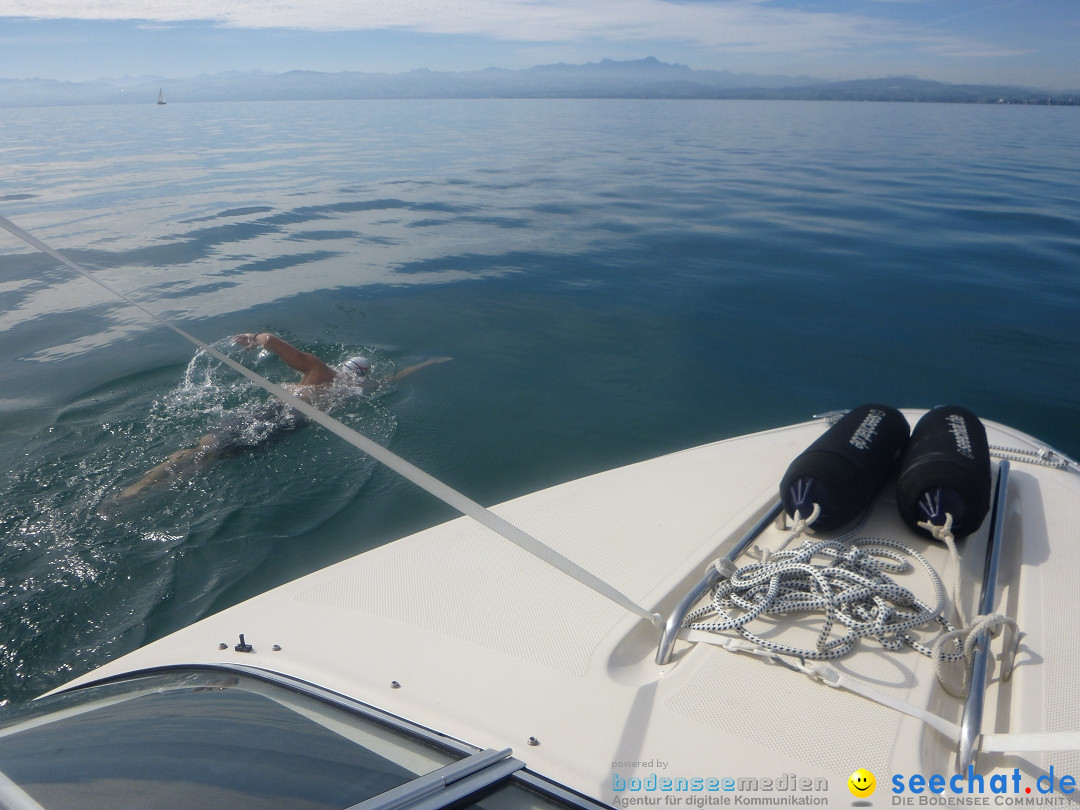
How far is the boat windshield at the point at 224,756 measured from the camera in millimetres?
1147

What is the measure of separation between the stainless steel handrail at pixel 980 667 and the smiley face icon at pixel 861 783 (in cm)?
19

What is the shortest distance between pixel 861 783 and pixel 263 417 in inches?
174

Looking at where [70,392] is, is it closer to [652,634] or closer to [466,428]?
[466,428]

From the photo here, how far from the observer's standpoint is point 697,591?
1999mm

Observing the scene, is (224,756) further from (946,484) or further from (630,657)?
(946,484)

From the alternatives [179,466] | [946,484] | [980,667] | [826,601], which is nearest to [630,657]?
[826,601]

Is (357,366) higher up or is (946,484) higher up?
(357,366)

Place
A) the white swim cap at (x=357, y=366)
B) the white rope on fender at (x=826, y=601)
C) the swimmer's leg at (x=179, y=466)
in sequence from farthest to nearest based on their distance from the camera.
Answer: the white swim cap at (x=357, y=366) < the swimmer's leg at (x=179, y=466) < the white rope on fender at (x=826, y=601)

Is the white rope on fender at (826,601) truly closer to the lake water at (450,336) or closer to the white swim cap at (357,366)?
the lake water at (450,336)

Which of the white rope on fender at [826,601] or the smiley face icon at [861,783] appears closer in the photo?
the smiley face icon at [861,783]

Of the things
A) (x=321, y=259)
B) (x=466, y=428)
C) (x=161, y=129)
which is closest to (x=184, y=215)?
(x=321, y=259)

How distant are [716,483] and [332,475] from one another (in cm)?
251

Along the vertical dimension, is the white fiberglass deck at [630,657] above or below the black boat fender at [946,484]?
below

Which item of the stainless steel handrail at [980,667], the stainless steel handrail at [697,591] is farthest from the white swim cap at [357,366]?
the stainless steel handrail at [980,667]
